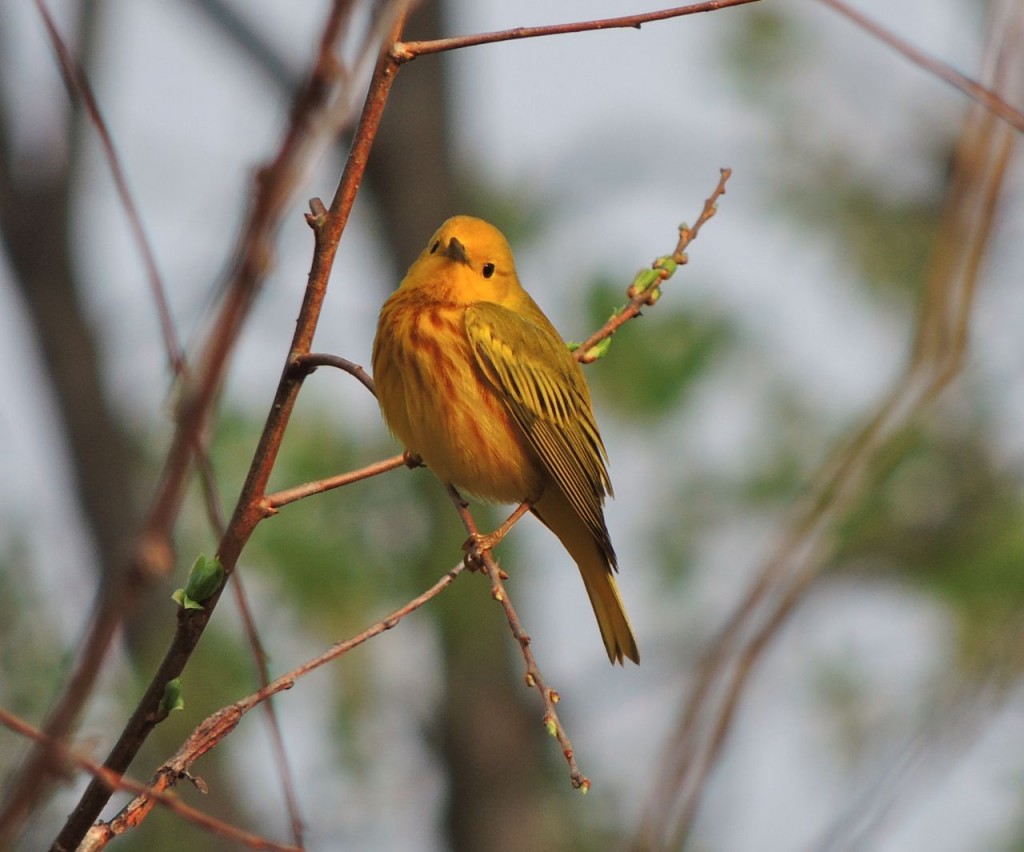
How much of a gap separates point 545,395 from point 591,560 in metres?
0.58

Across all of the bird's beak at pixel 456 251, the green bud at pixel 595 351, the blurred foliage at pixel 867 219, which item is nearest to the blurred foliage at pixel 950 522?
the blurred foliage at pixel 867 219

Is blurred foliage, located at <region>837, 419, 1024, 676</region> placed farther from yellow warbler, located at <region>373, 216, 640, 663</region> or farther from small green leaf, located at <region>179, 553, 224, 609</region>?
small green leaf, located at <region>179, 553, 224, 609</region>

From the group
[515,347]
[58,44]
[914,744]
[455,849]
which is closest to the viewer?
[58,44]

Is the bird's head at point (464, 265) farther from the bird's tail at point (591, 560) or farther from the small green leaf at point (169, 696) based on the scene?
the small green leaf at point (169, 696)

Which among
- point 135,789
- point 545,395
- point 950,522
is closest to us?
point 135,789

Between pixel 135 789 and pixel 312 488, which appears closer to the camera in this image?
pixel 135 789

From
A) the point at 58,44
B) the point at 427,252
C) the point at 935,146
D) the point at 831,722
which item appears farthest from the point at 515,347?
the point at 935,146

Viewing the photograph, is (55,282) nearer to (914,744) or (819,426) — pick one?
(819,426)

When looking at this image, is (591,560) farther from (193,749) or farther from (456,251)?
(193,749)

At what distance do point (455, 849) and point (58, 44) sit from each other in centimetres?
970

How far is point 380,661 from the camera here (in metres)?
9.91

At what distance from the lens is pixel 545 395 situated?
4.63m

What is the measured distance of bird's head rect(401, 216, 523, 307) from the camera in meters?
4.64

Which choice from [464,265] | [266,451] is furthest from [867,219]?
[266,451]
